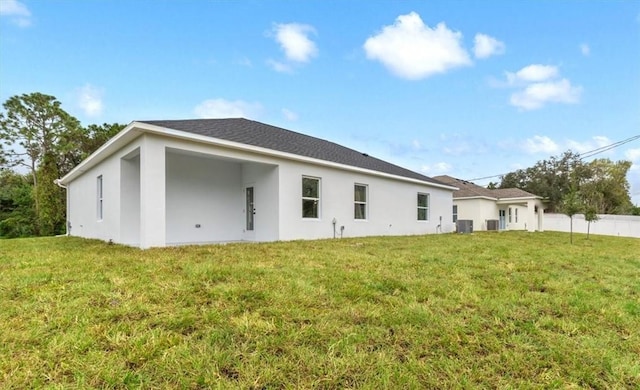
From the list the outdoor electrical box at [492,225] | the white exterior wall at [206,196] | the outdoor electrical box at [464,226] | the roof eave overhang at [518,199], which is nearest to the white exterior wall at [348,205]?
the white exterior wall at [206,196]

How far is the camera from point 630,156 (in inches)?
1491

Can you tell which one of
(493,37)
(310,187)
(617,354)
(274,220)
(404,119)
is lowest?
(617,354)

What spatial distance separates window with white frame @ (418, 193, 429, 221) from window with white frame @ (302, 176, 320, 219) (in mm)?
6954

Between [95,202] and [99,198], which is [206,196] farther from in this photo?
[95,202]

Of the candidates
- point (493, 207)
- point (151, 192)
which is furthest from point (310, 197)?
point (493, 207)

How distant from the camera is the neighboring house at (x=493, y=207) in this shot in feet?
73.3

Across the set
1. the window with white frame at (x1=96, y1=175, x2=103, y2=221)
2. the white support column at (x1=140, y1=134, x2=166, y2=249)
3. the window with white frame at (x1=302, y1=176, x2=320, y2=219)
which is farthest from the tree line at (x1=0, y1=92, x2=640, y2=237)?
the white support column at (x1=140, y1=134, x2=166, y2=249)

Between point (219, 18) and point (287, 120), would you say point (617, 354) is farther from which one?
point (287, 120)

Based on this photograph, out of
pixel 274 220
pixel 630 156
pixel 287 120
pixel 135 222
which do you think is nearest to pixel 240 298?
pixel 274 220

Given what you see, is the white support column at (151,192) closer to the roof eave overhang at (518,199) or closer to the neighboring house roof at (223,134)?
the neighboring house roof at (223,134)

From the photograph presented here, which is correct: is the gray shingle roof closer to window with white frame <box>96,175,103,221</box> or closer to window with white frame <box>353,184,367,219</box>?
window with white frame <box>353,184,367,219</box>

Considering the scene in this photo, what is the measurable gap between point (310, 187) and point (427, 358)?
8686mm

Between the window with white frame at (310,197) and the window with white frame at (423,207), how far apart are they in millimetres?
6954

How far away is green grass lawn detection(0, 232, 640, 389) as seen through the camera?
2215 mm
